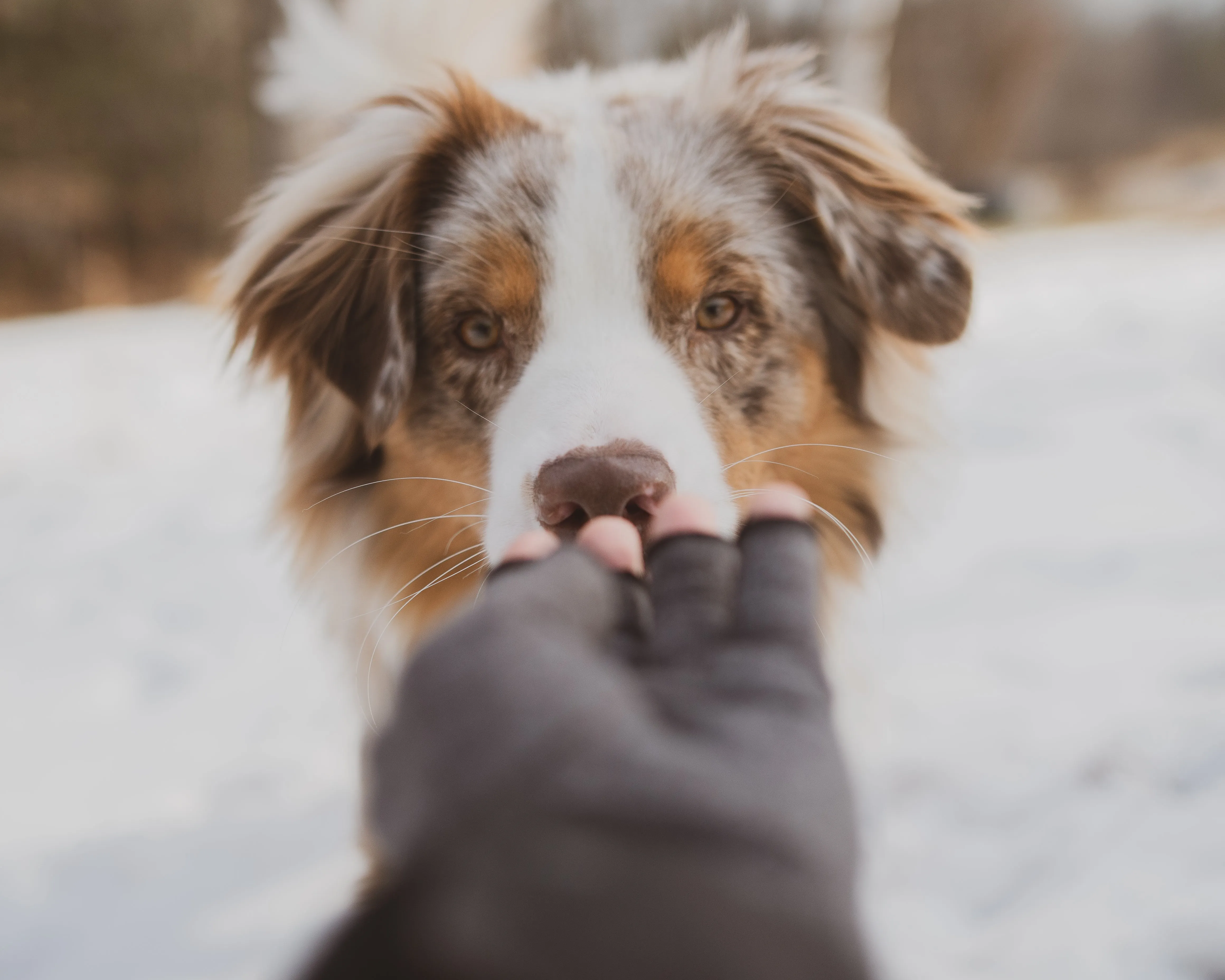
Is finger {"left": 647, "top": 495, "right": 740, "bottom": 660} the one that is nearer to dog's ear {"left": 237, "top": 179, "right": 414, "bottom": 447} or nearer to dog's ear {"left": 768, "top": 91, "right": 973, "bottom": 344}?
dog's ear {"left": 237, "top": 179, "right": 414, "bottom": 447}

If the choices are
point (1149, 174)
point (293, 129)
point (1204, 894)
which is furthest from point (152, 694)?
point (1149, 174)

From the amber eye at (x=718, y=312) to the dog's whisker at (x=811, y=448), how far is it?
1.07 ft

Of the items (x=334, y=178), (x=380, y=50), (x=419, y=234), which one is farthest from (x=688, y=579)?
(x=380, y=50)

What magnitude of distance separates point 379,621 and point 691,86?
1798 mm

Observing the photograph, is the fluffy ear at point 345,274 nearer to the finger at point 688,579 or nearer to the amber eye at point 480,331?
the amber eye at point 480,331

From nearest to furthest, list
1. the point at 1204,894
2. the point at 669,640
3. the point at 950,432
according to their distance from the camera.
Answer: the point at 669,640 < the point at 1204,894 < the point at 950,432

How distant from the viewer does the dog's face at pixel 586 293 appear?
221 cm

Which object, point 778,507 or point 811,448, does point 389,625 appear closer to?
point 811,448

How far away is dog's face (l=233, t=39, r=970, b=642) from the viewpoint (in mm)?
2213

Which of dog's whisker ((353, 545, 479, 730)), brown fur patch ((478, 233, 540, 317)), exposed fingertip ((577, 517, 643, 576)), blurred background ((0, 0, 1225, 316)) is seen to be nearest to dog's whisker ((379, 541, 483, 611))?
dog's whisker ((353, 545, 479, 730))

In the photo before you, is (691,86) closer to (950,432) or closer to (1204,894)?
Answer: (950,432)

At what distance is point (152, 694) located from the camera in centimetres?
369

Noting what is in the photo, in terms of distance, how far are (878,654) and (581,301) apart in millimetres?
1883

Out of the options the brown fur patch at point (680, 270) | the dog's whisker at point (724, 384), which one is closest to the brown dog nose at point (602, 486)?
the dog's whisker at point (724, 384)
